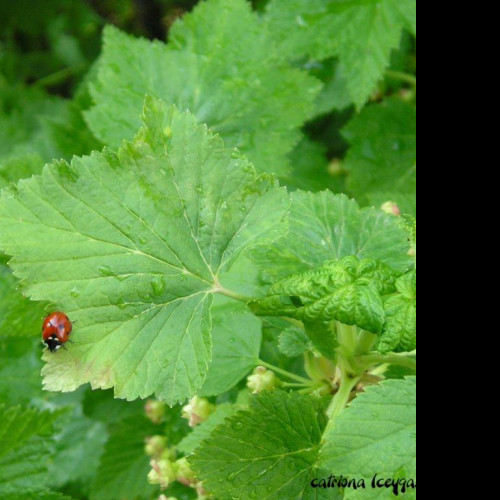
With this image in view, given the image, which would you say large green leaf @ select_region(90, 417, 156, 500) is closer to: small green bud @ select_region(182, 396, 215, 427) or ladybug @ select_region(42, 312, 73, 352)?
small green bud @ select_region(182, 396, 215, 427)

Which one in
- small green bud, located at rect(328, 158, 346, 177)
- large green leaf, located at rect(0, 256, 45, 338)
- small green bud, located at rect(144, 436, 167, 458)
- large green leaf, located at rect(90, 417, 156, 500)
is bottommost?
large green leaf, located at rect(90, 417, 156, 500)

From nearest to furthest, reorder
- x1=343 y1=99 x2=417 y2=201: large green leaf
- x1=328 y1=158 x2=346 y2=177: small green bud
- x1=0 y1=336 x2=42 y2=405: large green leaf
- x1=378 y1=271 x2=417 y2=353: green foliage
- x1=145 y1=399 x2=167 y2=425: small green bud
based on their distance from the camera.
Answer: x1=378 y1=271 x2=417 y2=353: green foliage → x1=145 y1=399 x2=167 y2=425: small green bud → x1=0 y1=336 x2=42 y2=405: large green leaf → x1=343 y1=99 x2=417 y2=201: large green leaf → x1=328 y1=158 x2=346 y2=177: small green bud

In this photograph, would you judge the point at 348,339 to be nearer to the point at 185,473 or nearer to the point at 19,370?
the point at 185,473

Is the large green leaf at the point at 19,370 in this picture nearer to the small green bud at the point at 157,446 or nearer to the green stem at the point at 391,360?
the small green bud at the point at 157,446

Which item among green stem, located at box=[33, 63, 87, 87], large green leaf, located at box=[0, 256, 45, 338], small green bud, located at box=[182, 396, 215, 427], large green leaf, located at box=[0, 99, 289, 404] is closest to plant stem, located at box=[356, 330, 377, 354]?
large green leaf, located at box=[0, 99, 289, 404]

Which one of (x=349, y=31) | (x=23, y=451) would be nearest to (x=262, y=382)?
(x=23, y=451)

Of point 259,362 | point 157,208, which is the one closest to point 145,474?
point 259,362

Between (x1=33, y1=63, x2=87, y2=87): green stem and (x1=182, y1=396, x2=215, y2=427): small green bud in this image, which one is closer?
(x1=182, y1=396, x2=215, y2=427): small green bud

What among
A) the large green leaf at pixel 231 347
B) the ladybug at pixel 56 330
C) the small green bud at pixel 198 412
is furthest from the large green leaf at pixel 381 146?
the ladybug at pixel 56 330
